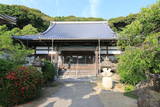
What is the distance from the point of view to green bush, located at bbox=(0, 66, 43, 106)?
6.68 metres

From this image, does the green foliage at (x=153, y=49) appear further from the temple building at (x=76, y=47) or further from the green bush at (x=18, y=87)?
the temple building at (x=76, y=47)

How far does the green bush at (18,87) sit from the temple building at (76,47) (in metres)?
7.67

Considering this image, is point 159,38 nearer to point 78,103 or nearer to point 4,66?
point 78,103

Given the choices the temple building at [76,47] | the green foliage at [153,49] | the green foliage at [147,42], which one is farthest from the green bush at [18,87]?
the temple building at [76,47]

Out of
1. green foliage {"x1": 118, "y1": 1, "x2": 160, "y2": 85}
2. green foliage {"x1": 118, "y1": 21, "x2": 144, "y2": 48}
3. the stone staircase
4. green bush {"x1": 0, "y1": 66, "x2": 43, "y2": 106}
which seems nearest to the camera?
green foliage {"x1": 118, "y1": 1, "x2": 160, "y2": 85}

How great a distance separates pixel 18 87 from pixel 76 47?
31.5 feet

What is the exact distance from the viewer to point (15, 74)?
6891mm

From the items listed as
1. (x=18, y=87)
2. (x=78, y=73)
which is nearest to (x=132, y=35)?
(x=18, y=87)

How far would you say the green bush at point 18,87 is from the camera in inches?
263

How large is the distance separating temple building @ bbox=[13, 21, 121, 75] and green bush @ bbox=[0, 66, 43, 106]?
302 inches

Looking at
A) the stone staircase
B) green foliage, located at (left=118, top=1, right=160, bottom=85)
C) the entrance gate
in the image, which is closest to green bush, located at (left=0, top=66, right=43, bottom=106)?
green foliage, located at (left=118, top=1, right=160, bottom=85)

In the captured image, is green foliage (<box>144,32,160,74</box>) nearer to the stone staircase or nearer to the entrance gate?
the stone staircase

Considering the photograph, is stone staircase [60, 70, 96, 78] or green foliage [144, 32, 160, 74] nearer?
green foliage [144, 32, 160, 74]

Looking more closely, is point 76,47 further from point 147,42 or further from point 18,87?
point 147,42
